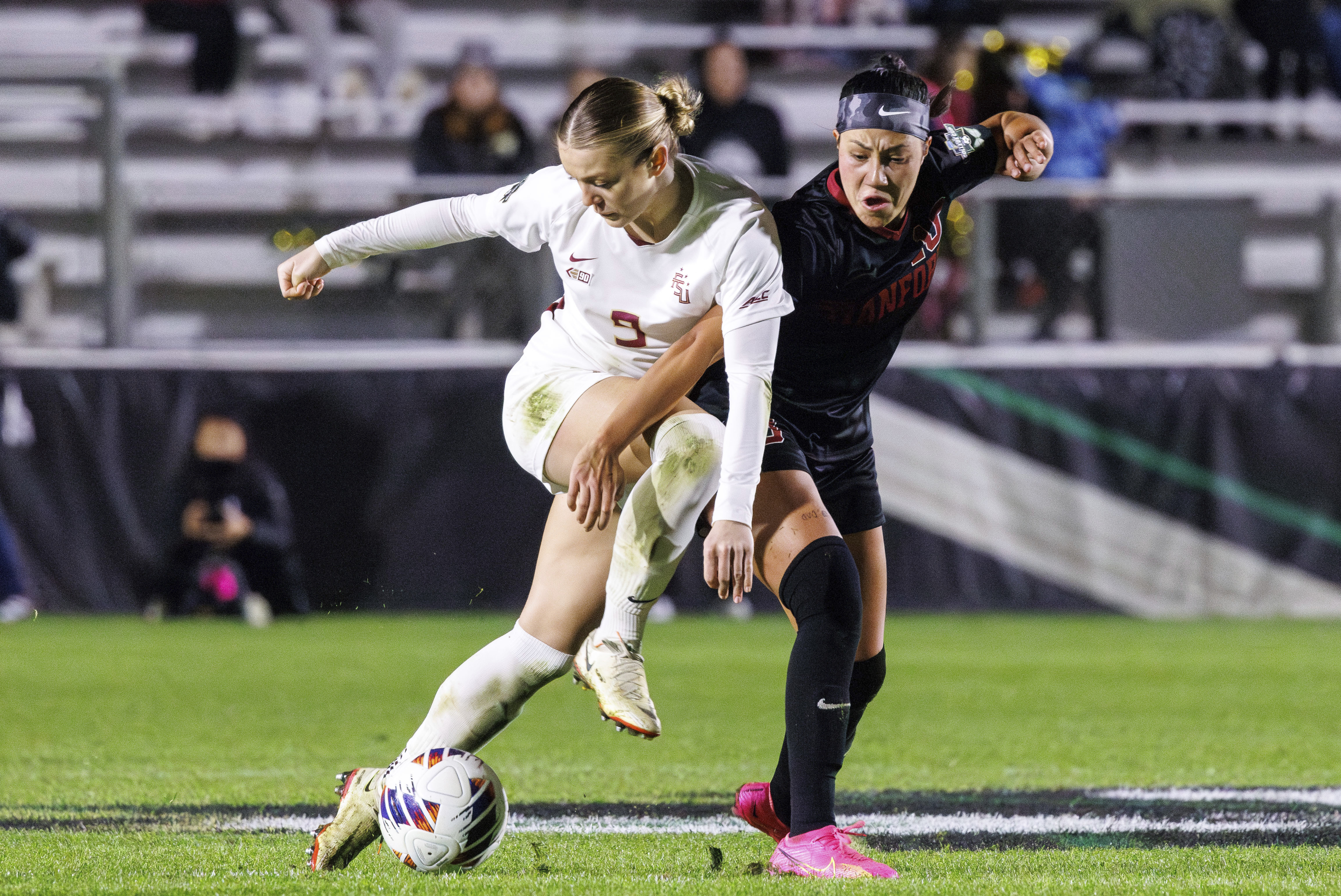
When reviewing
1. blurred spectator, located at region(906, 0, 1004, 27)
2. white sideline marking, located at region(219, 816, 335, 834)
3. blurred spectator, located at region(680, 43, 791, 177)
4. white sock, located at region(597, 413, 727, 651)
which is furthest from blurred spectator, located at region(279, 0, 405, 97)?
white sock, located at region(597, 413, 727, 651)

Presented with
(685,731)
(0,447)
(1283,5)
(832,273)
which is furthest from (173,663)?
(1283,5)

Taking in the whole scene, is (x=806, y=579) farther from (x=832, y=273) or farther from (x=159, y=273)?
(x=159, y=273)

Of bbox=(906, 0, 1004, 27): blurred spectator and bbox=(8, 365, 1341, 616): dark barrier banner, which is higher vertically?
bbox=(906, 0, 1004, 27): blurred spectator

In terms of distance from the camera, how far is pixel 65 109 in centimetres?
1023

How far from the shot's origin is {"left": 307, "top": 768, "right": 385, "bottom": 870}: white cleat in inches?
154

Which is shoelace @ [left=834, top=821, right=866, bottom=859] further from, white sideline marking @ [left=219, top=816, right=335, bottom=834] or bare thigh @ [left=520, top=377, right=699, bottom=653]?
white sideline marking @ [left=219, top=816, right=335, bottom=834]

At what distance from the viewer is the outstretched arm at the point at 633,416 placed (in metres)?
3.81

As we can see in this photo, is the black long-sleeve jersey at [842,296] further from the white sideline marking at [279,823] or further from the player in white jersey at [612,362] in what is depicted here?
the white sideline marking at [279,823]

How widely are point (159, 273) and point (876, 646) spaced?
678cm

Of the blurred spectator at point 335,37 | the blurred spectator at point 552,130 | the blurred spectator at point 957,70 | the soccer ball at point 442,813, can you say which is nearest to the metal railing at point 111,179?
the blurred spectator at point 552,130

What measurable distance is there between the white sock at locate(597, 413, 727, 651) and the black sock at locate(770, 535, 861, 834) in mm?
257

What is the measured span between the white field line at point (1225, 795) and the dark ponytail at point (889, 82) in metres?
2.21

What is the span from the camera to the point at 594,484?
12.5 ft

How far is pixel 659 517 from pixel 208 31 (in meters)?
9.96
